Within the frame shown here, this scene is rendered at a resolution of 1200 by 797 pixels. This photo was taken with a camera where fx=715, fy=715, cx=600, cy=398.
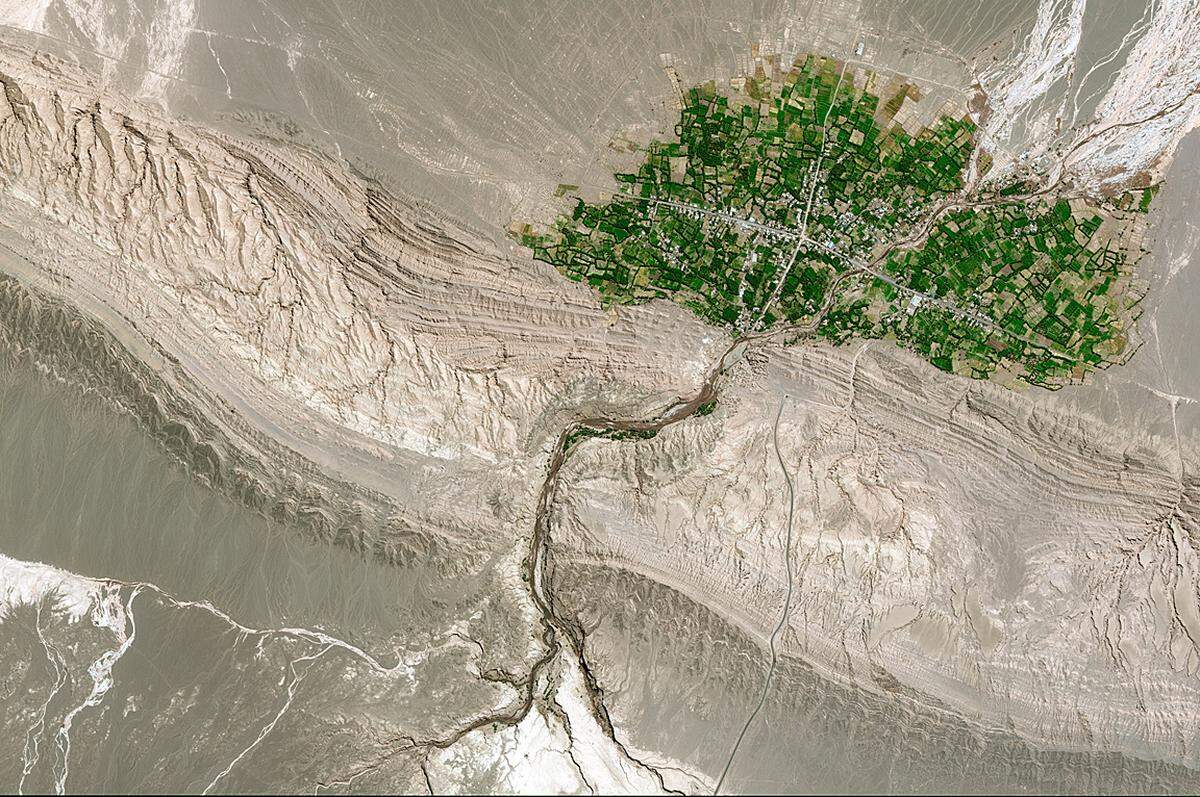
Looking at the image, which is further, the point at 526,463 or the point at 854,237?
the point at 854,237

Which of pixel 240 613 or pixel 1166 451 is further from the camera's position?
pixel 1166 451

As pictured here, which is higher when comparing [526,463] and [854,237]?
[854,237]

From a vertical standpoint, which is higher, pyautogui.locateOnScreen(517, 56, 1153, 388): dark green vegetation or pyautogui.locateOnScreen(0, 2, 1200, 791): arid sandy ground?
pyautogui.locateOnScreen(517, 56, 1153, 388): dark green vegetation

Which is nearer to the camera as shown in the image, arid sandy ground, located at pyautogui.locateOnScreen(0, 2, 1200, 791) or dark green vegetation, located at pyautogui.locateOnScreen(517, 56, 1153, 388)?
arid sandy ground, located at pyautogui.locateOnScreen(0, 2, 1200, 791)

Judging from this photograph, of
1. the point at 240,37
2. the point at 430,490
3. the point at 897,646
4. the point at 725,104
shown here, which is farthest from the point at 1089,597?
the point at 240,37

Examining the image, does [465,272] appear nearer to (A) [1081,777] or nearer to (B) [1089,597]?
(B) [1089,597]

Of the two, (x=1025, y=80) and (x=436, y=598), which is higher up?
(x=1025, y=80)

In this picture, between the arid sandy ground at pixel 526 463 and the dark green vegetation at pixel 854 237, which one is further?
the dark green vegetation at pixel 854 237

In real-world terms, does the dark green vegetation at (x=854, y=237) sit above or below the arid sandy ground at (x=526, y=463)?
above
